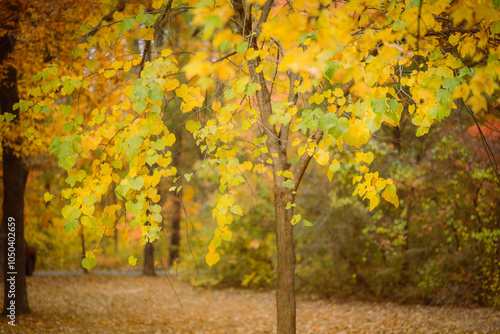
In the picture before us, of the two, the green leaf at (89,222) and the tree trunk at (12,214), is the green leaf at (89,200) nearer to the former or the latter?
the green leaf at (89,222)

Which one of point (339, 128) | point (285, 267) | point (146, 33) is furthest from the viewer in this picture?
point (285, 267)

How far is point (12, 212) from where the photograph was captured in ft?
24.2

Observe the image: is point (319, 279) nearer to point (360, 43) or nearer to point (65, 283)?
point (65, 283)

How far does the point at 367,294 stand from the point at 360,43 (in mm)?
9043

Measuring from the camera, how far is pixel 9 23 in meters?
6.33

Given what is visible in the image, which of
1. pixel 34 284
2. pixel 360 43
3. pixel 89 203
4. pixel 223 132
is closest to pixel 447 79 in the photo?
pixel 360 43

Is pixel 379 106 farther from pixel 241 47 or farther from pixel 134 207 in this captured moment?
pixel 134 207

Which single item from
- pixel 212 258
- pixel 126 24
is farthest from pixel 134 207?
pixel 126 24

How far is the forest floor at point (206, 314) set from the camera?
6.90 metres

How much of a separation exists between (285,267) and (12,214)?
225 inches

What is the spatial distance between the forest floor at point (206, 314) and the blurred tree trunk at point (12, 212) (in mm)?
401

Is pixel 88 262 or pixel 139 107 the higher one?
pixel 139 107

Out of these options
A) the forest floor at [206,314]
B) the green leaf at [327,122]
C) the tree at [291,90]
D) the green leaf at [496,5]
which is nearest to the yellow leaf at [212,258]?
the tree at [291,90]

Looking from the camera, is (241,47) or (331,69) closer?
(331,69)
